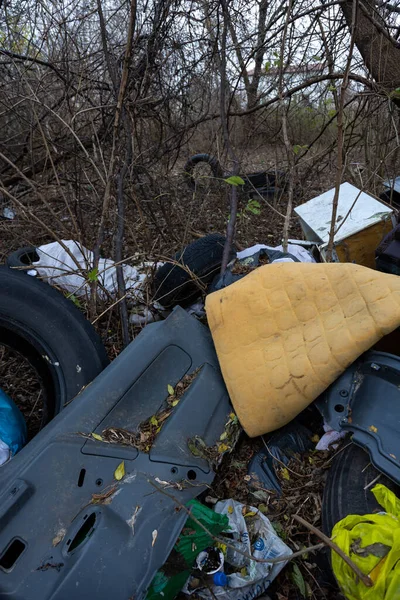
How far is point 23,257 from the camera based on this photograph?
3.12m

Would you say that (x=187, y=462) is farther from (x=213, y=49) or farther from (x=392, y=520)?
(x=213, y=49)

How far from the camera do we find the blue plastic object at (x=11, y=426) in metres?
1.92

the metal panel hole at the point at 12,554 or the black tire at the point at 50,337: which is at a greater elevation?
the black tire at the point at 50,337

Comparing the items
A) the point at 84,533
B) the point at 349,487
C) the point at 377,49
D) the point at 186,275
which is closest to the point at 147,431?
the point at 84,533

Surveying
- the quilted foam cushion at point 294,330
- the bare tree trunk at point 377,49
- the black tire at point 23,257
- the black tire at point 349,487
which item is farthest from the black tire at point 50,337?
the bare tree trunk at point 377,49

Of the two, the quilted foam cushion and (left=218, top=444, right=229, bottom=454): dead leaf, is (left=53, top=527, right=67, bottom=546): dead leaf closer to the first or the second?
(left=218, top=444, right=229, bottom=454): dead leaf

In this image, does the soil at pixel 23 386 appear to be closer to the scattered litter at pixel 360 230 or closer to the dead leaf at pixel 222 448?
the dead leaf at pixel 222 448

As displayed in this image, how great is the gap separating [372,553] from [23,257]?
2.85m

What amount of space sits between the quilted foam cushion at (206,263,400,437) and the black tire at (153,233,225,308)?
2.53 feet

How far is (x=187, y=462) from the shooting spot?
66.3 inches

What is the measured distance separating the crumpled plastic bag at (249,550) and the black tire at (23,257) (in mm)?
2110

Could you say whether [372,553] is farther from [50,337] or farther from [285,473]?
[50,337]

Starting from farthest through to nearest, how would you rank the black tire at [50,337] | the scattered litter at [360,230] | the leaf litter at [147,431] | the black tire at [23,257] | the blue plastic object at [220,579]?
the black tire at [23,257]
the scattered litter at [360,230]
the black tire at [50,337]
the leaf litter at [147,431]
the blue plastic object at [220,579]

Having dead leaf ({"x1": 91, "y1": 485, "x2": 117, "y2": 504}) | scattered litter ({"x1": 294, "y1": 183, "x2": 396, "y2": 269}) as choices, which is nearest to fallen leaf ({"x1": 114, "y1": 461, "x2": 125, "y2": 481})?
dead leaf ({"x1": 91, "y1": 485, "x2": 117, "y2": 504})
